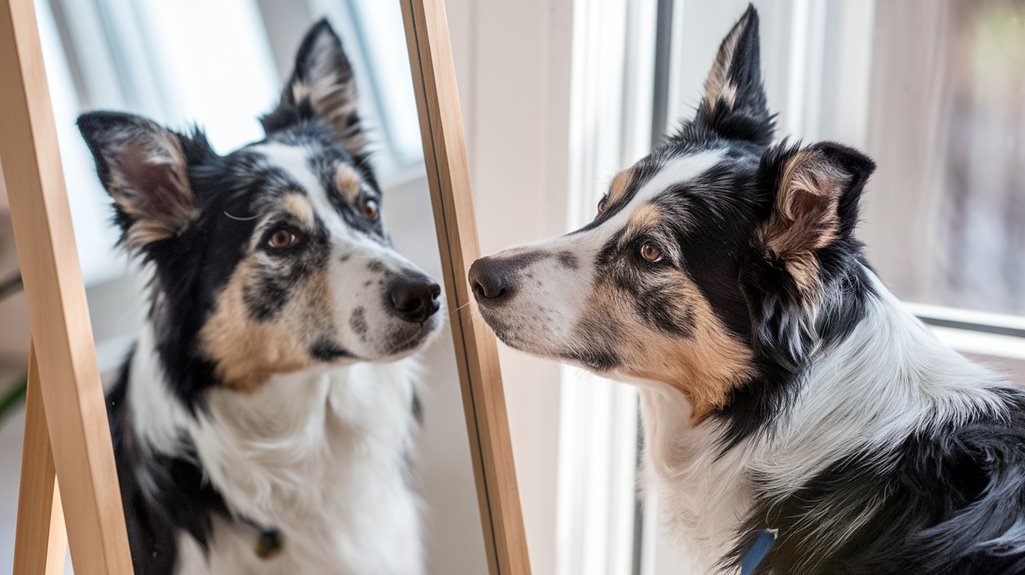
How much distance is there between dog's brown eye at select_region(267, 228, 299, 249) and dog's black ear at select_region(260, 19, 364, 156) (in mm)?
117

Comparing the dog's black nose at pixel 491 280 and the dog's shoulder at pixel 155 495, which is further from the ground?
the dog's black nose at pixel 491 280

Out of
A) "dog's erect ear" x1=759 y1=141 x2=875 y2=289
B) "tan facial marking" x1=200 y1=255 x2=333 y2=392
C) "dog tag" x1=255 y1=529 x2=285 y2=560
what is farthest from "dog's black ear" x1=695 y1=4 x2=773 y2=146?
"dog tag" x1=255 y1=529 x2=285 y2=560

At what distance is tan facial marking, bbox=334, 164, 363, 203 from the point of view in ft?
3.43

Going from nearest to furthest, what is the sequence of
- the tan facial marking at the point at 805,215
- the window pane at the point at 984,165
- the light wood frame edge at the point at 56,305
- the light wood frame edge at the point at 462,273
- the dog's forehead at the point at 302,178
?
the light wood frame edge at the point at 56,305
the tan facial marking at the point at 805,215
the dog's forehead at the point at 302,178
the light wood frame edge at the point at 462,273
the window pane at the point at 984,165

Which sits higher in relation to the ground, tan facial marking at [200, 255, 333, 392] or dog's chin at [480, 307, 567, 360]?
tan facial marking at [200, 255, 333, 392]

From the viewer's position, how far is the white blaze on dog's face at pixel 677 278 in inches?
37.6

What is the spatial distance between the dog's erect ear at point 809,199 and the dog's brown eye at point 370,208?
0.47 metres

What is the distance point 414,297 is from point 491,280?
0.11 metres

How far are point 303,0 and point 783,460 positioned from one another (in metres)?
0.77

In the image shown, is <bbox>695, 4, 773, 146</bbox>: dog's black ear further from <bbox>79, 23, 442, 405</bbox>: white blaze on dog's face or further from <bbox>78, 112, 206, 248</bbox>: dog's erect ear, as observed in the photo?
<bbox>78, 112, 206, 248</bbox>: dog's erect ear

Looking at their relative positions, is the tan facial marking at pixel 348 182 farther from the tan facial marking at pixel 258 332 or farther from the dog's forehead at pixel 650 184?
the dog's forehead at pixel 650 184

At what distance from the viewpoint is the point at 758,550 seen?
977mm

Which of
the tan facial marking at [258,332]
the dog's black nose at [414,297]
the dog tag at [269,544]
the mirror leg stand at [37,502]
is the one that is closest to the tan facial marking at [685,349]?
the dog's black nose at [414,297]

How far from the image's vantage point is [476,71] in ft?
4.94
